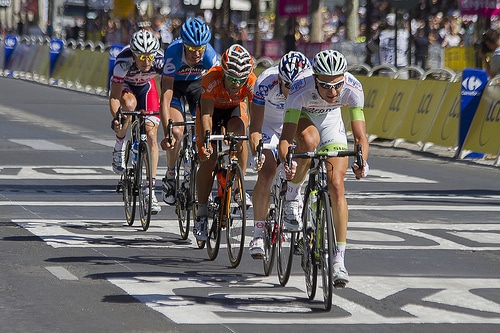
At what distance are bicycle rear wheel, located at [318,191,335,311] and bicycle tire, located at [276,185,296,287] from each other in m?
0.75

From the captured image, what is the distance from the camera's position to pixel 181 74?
12.6 meters

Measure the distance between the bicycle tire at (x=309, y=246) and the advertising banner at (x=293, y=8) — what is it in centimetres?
2532

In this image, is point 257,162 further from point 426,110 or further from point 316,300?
point 426,110

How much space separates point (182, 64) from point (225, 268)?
264 centimetres

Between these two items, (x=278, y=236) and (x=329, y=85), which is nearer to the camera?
(x=329, y=85)

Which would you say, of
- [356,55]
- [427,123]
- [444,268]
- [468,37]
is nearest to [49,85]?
[356,55]

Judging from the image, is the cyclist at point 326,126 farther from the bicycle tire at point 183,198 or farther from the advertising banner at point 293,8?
the advertising banner at point 293,8

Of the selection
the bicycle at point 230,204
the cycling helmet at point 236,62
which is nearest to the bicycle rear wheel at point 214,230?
the bicycle at point 230,204

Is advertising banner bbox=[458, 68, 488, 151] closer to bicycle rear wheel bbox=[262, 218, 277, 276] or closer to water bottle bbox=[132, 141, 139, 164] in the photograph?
water bottle bbox=[132, 141, 139, 164]

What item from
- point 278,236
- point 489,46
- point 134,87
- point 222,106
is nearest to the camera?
point 278,236

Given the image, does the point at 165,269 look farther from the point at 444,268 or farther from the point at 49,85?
the point at 49,85

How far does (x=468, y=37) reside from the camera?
35750 millimetres

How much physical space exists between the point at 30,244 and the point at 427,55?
878 inches

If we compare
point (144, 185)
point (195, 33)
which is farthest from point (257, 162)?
point (144, 185)
